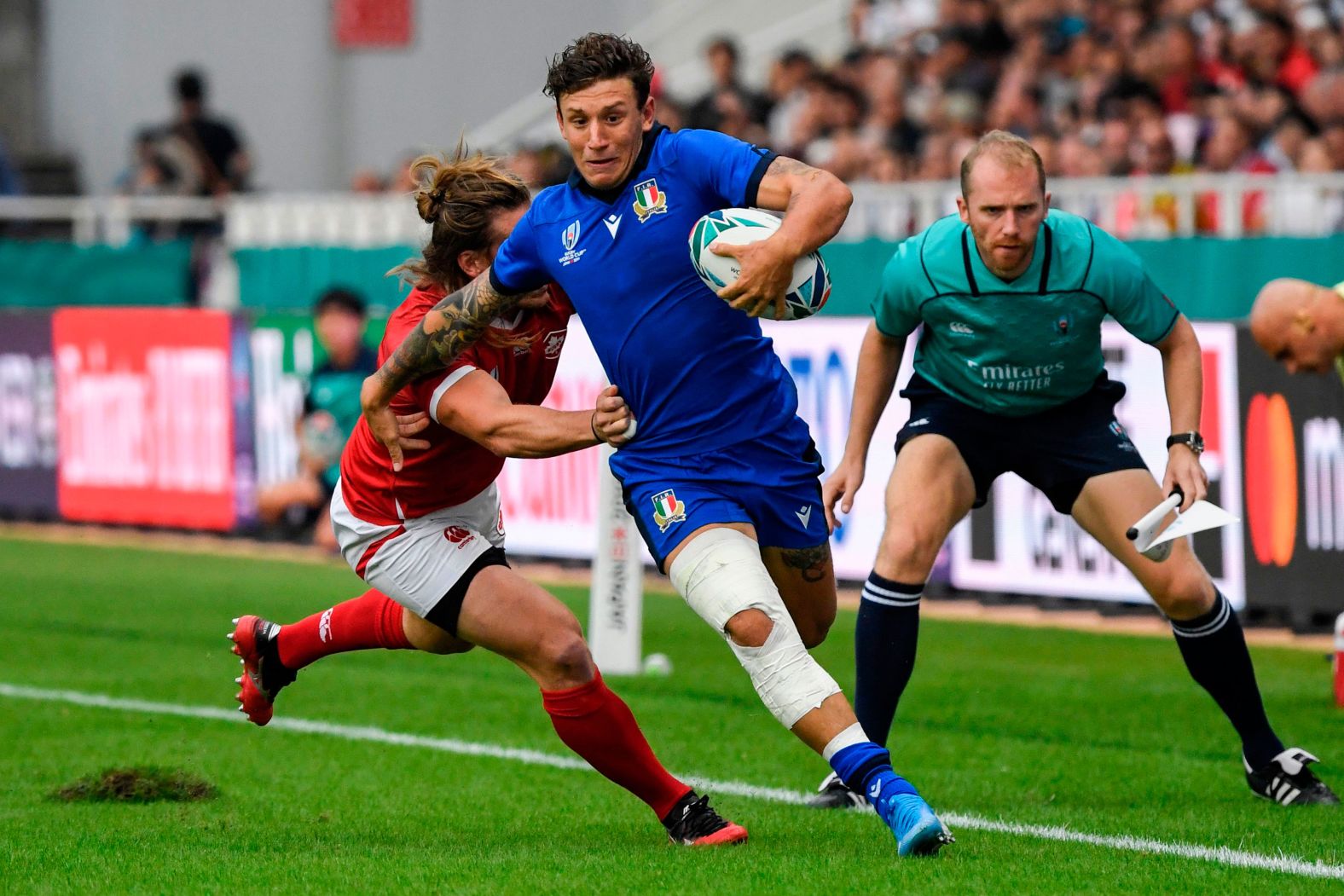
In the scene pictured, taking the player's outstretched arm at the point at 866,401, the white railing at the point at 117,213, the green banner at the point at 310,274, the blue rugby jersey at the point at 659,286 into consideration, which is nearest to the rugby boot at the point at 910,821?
the blue rugby jersey at the point at 659,286

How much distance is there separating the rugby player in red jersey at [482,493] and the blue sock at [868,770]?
624 millimetres

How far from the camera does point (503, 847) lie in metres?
6.41

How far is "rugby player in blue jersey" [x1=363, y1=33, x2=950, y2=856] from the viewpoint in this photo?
233 inches

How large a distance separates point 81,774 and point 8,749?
2.34 feet

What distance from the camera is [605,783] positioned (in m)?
7.68

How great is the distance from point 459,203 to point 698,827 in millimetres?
2029

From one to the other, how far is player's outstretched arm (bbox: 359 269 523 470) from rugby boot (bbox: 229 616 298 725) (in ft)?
4.96

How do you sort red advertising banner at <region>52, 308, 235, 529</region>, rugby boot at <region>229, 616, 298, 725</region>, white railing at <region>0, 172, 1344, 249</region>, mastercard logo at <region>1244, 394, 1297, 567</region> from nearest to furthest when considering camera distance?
rugby boot at <region>229, 616, 298, 725</region>
mastercard logo at <region>1244, 394, 1297, 567</region>
white railing at <region>0, 172, 1344, 249</region>
red advertising banner at <region>52, 308, 235, 529</region>

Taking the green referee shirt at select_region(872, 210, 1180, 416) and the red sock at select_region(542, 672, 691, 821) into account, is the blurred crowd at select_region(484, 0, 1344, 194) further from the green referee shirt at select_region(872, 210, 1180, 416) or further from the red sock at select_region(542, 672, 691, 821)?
the red sock at select_region(542, 672, 691, 821)

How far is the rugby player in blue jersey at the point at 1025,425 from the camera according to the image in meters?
6.80

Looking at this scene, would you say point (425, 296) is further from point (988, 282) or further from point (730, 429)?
point (988, 282)

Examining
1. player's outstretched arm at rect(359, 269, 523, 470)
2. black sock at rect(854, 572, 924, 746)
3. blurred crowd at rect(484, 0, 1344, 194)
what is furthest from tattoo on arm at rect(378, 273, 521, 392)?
blurred crowd at rect(484, 0, 1344, 194)

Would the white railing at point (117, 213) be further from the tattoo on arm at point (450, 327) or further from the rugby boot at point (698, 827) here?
the rugby boot at point (698, 827)

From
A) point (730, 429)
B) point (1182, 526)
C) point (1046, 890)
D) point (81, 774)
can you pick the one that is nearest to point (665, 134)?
point (730, 429)
